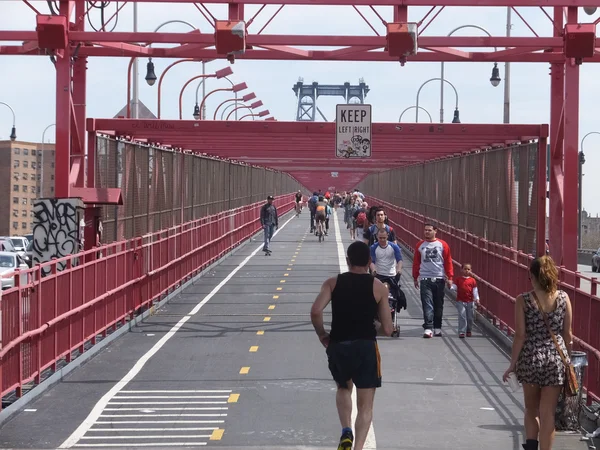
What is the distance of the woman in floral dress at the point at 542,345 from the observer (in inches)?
337

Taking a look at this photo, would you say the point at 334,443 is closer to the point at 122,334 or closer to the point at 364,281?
the point at 364,281

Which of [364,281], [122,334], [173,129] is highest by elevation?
[173,129]

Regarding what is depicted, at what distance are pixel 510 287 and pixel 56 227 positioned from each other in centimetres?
Result: 666

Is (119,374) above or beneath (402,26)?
beneath

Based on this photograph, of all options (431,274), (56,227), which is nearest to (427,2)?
(431,274)

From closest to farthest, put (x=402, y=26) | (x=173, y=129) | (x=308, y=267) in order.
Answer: (x=402, y=26) → (x=173, y=129) → (x=308, y=267)

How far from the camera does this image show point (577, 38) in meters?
17.1

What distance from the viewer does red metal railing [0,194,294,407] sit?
1154 cm

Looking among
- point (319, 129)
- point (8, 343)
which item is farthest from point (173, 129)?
point (8, 343)

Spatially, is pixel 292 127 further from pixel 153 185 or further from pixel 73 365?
pixel 73 365

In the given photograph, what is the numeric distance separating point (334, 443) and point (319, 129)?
14.9 m

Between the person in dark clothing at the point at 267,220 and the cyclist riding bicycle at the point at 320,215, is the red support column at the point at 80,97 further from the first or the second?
the cyclist riding bicycle at the point at 320,215

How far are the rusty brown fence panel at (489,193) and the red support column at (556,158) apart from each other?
2.18 ft

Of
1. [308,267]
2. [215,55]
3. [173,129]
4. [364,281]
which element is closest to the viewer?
[364,281]
